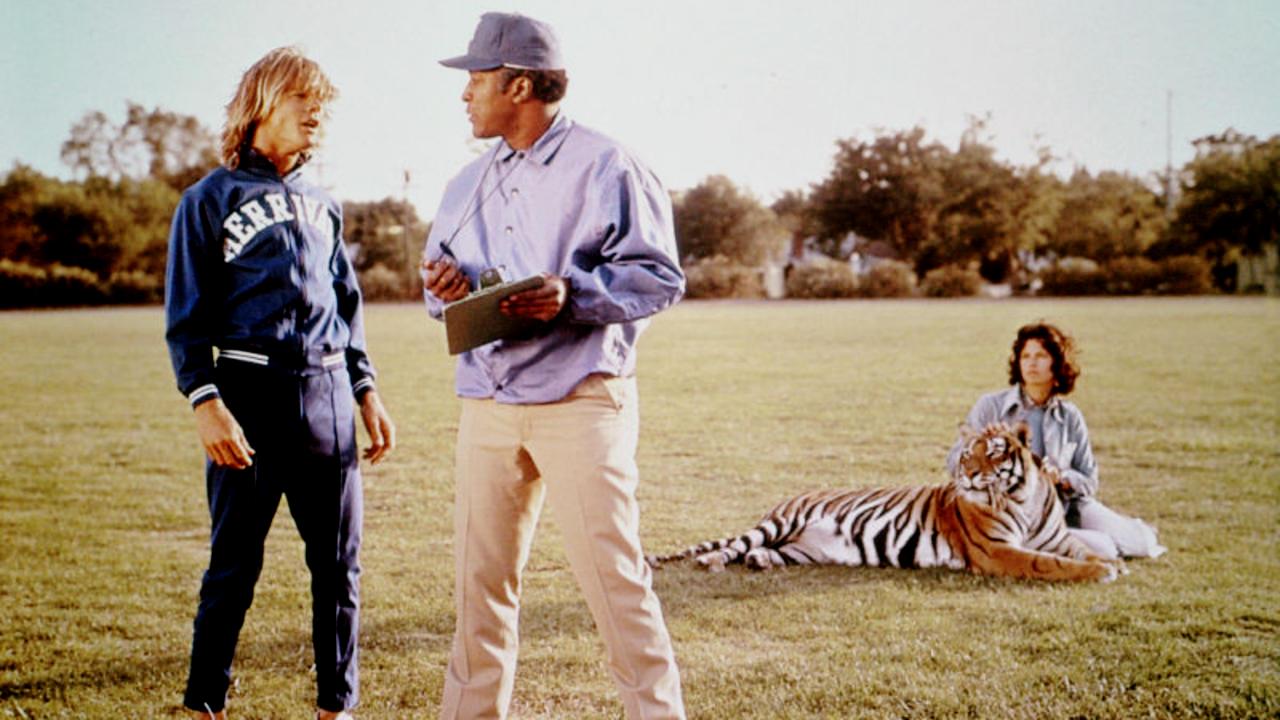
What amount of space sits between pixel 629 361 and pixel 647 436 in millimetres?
8410

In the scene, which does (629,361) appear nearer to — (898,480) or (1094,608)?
(1094,608)

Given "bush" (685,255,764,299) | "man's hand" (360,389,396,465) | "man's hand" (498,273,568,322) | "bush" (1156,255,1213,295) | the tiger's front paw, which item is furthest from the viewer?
"bush" (685,255,764,299)

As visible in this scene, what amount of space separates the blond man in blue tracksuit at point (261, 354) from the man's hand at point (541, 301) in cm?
100

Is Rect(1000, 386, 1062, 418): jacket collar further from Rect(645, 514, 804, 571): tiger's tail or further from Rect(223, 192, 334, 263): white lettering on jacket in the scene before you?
Rect(223, 192, 334, 263): white lettering on jacket

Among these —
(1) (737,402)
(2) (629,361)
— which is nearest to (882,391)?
(1) (737,402)

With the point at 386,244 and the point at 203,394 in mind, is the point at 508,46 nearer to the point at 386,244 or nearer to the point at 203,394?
the point at 203,394

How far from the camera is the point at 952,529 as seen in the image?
6008 mm

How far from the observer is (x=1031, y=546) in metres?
5.96

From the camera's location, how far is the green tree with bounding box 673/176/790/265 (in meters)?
66.4

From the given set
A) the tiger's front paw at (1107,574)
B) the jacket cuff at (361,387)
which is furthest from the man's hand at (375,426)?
the tiger's front paw at (1107,574)

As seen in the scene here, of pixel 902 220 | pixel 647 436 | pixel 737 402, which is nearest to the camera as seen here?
pixel 647 436

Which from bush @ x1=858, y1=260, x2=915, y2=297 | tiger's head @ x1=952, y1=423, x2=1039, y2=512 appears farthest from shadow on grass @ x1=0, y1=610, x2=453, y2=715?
bush @ x1=858, y1=260, x2=915, y2=297

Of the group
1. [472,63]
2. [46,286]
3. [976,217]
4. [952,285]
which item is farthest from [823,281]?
[472,63]

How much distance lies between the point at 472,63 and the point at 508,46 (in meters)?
0.10
